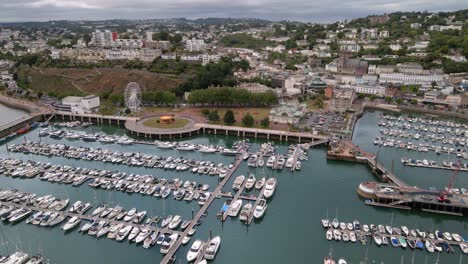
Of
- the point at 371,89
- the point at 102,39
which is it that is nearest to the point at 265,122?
the point at 371,89

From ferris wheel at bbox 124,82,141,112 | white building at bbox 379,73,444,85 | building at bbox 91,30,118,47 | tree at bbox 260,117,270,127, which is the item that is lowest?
tree at bbox 260,117,270,127

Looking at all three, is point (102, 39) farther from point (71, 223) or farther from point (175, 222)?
point (175, 222)

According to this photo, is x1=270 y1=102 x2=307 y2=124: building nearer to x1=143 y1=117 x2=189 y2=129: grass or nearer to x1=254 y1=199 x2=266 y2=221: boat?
x1=143 y1=117 x2=189 y2=129: grass

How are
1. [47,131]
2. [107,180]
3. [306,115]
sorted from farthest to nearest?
[306,115], [47,131], [107,180]

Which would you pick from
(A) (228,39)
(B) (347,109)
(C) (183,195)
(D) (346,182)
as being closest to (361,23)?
(A) (228,39)

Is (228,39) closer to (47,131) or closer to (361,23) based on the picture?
(361,23)

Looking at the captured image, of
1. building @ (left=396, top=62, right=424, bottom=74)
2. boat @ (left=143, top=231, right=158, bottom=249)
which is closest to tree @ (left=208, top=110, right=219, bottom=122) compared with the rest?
boat @ (left=143, top=231, right=158, bottom=249)
